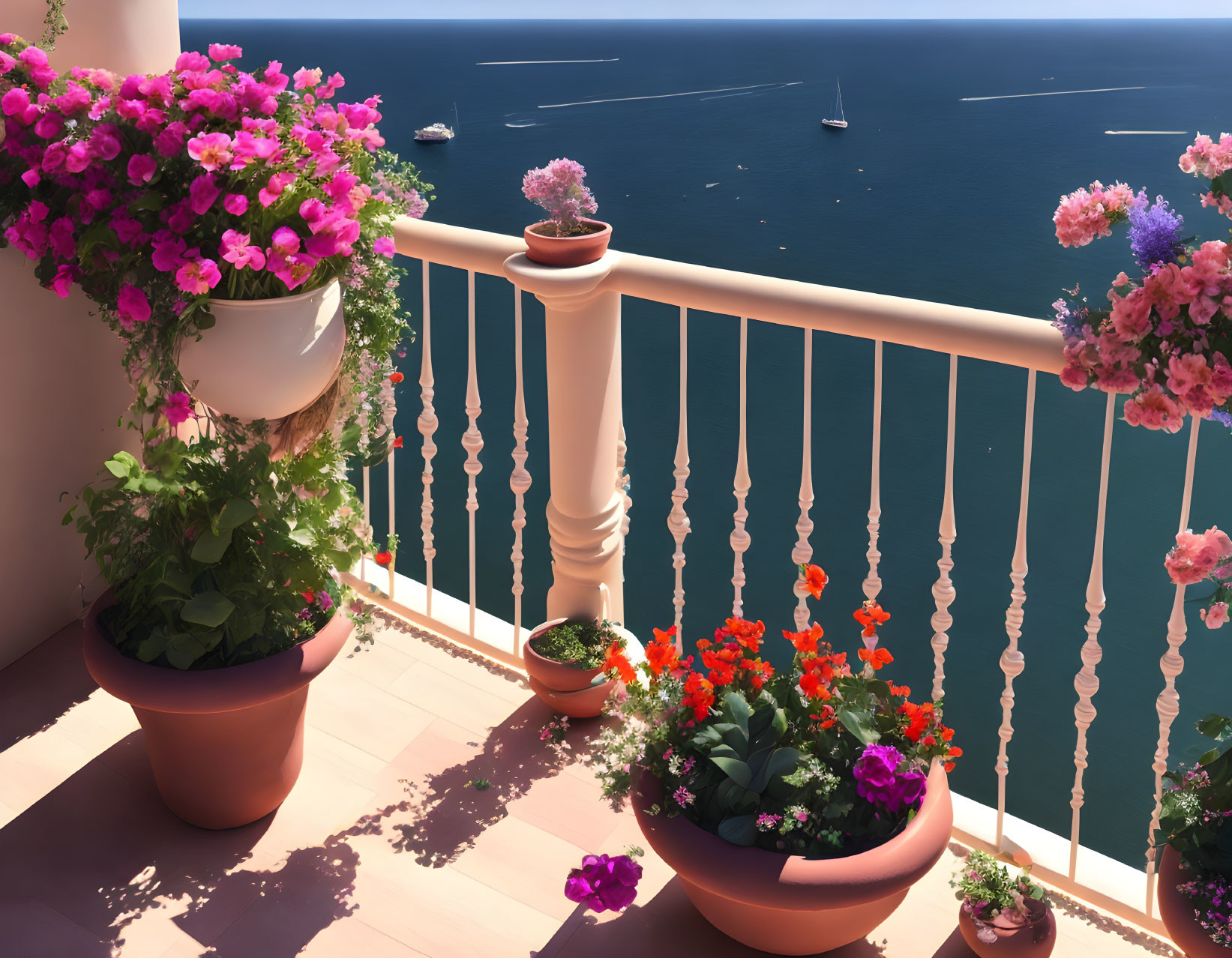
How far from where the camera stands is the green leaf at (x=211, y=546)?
1.92 m

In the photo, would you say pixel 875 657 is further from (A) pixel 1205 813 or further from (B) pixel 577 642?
(B) pixel 577 642

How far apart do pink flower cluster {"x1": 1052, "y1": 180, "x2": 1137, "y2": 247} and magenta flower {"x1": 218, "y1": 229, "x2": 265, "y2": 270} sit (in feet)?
4.06

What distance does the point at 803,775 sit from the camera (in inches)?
66.4

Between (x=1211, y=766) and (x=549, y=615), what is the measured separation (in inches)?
61.3

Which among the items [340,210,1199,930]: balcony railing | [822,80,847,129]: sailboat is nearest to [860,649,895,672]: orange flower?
[340,210,1199,930]: balcony railing

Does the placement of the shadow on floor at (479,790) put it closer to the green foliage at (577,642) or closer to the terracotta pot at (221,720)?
the green foliage at (577,642)

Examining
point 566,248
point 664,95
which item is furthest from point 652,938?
point 664,95

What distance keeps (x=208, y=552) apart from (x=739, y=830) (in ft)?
3.41

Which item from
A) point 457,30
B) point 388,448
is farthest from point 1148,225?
point 457,30

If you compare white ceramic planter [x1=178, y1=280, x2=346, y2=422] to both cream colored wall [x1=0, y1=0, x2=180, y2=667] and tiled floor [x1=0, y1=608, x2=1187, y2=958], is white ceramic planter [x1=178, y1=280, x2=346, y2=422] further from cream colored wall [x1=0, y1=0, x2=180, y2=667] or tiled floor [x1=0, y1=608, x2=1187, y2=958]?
tiled floor [x1=0, y1=608, x2=1187, y2=958]

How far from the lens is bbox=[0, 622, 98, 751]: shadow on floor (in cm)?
246

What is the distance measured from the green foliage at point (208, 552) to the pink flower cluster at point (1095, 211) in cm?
141

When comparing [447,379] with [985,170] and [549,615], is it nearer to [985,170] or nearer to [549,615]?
[985,170]

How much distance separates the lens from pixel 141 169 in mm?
1743
